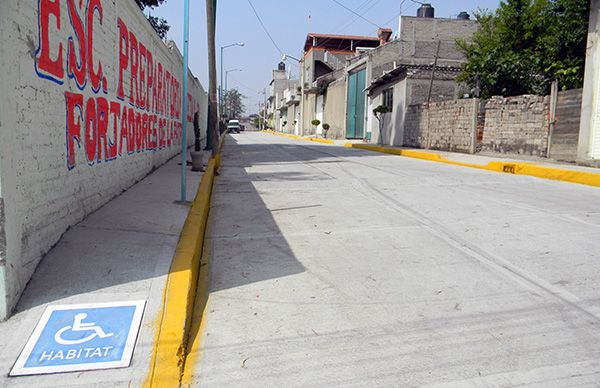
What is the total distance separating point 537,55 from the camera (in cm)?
2056

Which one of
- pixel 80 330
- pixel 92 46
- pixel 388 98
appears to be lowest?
pixel 80 330

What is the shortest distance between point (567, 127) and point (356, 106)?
84.0ft

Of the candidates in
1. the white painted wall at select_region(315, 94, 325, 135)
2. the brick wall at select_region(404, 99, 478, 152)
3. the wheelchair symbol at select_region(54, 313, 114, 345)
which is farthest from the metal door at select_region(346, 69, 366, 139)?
the wheelchair symbol at select_region(54, 313, 114, 345)

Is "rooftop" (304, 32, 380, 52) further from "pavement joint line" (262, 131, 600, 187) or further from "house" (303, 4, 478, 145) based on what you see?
"pavement joint line" (262, 131, 600, 187)

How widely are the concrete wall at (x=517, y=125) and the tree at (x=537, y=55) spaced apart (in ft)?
8.78

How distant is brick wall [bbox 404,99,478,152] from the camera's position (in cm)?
1913

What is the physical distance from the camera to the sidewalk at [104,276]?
2645 mm

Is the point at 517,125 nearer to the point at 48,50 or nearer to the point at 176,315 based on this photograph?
the point at 48,50

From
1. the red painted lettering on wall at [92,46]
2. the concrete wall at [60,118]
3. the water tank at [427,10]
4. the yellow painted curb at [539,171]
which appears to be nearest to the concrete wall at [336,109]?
the water tank at [427,10]

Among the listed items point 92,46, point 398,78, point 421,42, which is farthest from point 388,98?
point 92,46

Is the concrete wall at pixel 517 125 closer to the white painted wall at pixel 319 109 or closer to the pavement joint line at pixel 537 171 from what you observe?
the pavement joint line at pixel 537 171

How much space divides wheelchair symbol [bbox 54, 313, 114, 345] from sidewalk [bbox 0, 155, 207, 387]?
174mm

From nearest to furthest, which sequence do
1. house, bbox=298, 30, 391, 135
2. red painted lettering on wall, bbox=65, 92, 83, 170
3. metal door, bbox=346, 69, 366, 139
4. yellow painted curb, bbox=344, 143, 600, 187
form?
red painted lettering on wall, bbox=65, 92, 83, 170 < yellow painted curb, bbox=344, 143, 600, 187 < metal door, bbox=346, 69, 366, 139 < house, bbox=298, 30, 391, 135

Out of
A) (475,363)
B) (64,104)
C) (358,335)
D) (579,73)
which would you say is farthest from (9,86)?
(579,73)
